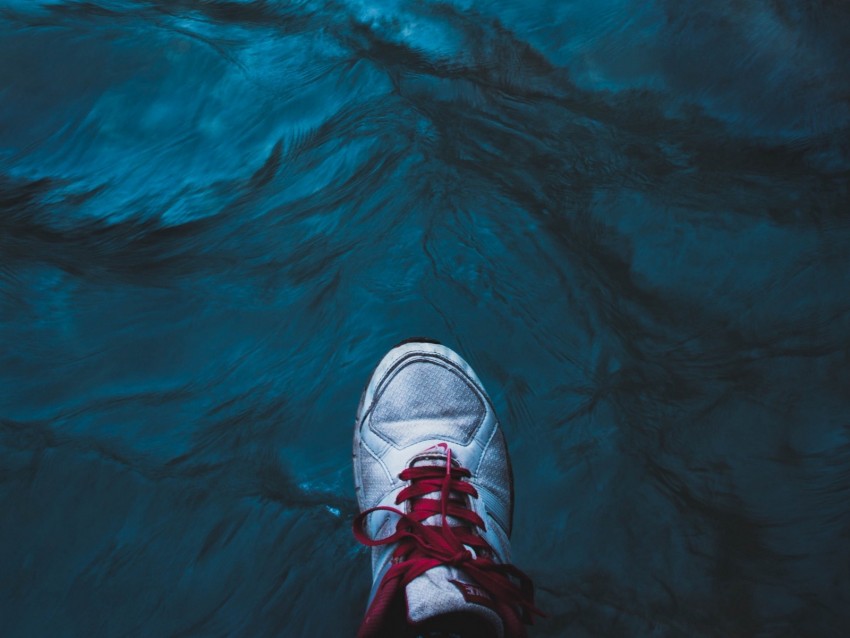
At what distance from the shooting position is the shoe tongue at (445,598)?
39.6 inches

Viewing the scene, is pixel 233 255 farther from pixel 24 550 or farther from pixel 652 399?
pixel 652 399

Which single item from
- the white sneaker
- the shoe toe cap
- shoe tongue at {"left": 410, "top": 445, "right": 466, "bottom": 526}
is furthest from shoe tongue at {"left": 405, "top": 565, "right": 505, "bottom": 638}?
the shoe toe cap

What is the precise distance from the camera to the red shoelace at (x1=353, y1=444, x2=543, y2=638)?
1062mm

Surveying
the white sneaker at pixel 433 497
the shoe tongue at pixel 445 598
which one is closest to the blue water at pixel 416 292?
the white sneaker at pixel 433 497

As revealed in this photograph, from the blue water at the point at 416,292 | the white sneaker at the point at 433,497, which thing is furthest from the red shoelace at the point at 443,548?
the blue water at the point at 416,292

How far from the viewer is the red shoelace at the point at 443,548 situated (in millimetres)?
1062

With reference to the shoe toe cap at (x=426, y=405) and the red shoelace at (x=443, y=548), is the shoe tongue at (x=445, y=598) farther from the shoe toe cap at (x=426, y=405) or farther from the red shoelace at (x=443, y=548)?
the shoe toe cap at (x=426, y=405)

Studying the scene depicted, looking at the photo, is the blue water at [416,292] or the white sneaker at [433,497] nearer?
the white sneaker at [433,497]

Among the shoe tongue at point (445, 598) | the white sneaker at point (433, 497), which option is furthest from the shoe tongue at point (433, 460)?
the shoe tongue at point (445, 598)

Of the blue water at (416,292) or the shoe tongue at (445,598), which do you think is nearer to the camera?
the shoe tongue at (445,598)

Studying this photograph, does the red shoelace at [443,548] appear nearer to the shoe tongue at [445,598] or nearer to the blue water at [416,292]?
the shoe tongue at [445,598]

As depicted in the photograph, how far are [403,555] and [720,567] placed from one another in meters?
0.61

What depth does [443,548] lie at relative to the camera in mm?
1120

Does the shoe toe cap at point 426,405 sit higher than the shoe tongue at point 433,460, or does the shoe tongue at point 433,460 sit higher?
the shoe toe cap at point 426,405
